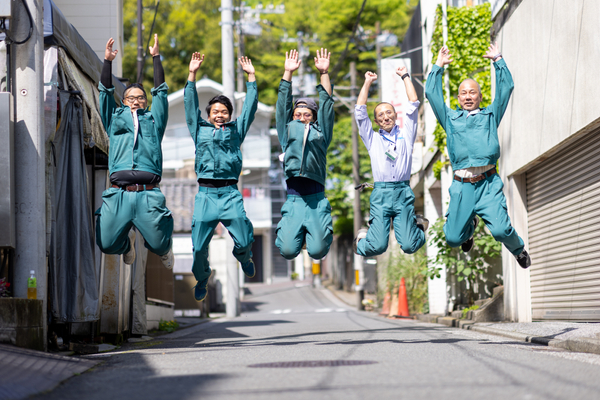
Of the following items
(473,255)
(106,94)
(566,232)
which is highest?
(106,94)

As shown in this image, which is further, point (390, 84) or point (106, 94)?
point (390, 84)

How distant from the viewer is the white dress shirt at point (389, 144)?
8.32 meters

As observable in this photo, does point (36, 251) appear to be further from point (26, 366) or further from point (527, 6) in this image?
point (527, 6)

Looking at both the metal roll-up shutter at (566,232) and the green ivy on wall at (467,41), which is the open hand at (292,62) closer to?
the metal roll-up shutter at (566,232)

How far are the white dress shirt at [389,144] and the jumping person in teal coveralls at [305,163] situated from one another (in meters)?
0.46

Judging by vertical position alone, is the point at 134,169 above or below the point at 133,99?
below

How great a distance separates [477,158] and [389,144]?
112cm

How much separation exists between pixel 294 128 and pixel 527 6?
5.74 metres

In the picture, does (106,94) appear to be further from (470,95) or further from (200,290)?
(470,95)

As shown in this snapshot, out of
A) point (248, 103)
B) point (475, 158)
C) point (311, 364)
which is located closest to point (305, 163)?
point (248, 103)

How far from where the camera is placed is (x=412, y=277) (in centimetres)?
1983

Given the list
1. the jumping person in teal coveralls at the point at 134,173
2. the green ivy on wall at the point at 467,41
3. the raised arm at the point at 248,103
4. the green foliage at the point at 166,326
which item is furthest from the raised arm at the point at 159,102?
the green ivy on wall at the point at 467,41

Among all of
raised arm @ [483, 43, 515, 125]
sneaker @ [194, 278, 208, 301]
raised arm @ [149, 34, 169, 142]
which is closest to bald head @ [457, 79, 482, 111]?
raised arm @ [483, 43, 515, 125]

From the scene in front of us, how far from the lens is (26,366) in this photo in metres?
5.84
